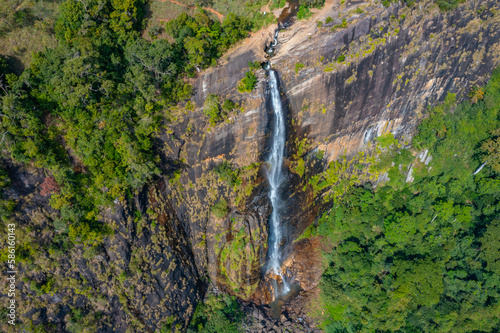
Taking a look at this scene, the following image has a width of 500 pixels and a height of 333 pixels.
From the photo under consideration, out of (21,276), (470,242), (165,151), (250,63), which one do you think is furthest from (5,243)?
(470,242)

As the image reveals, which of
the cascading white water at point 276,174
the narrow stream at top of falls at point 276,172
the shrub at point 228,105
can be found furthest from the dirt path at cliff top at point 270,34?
the shrub at point 228,105

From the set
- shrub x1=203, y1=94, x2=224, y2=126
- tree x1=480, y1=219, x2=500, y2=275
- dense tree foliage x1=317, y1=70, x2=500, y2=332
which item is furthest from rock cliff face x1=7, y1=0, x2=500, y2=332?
tree x1=480, y1=219, x2=500, y2=275

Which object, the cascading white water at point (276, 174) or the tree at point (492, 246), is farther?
the tree at point (492, 246)

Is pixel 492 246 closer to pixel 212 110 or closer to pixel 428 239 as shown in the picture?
pixel 428 239

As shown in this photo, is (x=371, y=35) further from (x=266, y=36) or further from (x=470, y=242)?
(x=470, y=242)

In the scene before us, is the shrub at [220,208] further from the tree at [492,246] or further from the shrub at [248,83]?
the tree at [492,246]

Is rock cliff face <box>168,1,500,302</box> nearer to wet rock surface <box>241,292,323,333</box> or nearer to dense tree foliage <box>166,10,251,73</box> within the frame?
dense tree foliage <box>166,10,251,73</box>
